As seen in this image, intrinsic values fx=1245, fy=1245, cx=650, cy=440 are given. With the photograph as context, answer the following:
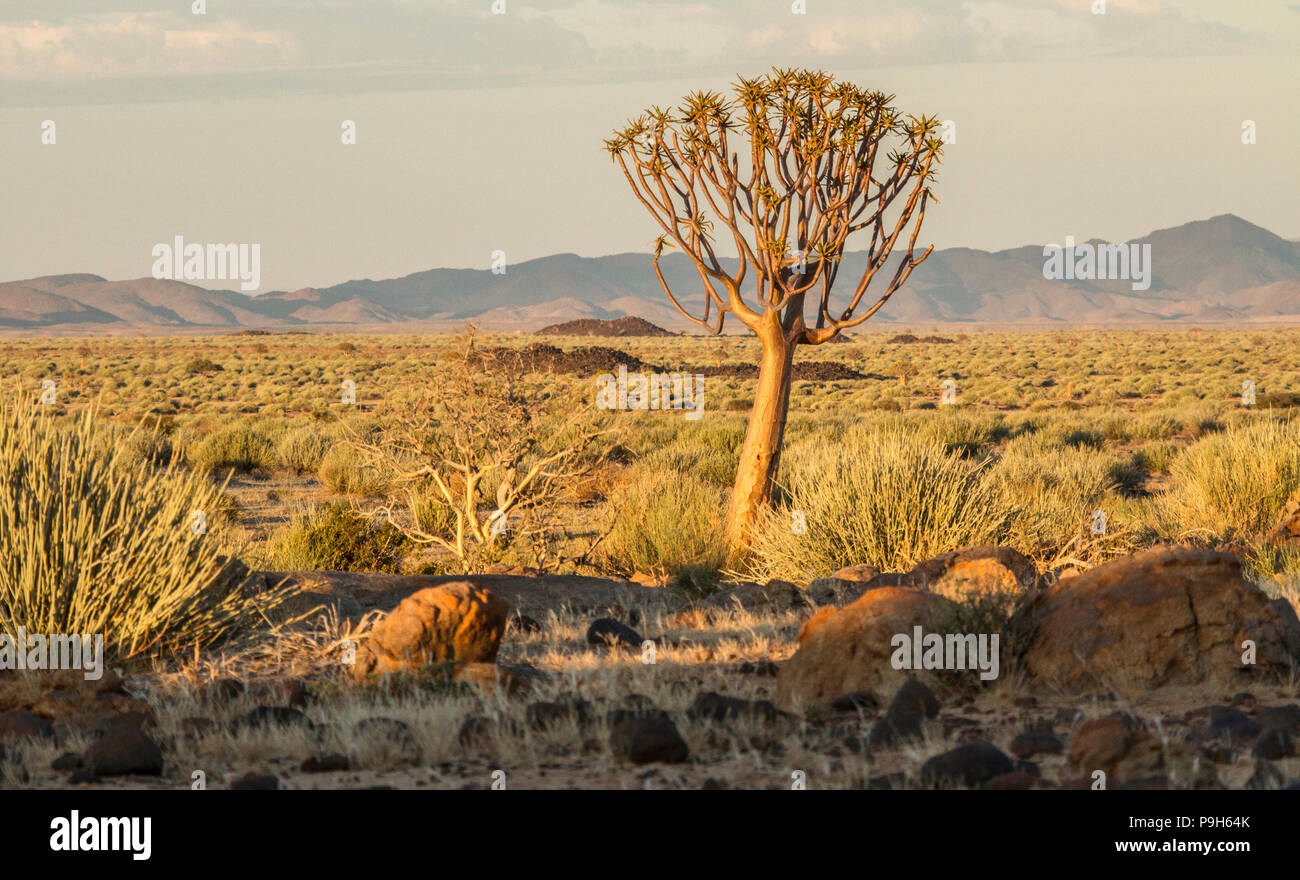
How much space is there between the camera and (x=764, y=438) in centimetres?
1070

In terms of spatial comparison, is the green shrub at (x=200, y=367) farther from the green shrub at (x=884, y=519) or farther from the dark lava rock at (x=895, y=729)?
the dark lava rock at (x=895, y=729)

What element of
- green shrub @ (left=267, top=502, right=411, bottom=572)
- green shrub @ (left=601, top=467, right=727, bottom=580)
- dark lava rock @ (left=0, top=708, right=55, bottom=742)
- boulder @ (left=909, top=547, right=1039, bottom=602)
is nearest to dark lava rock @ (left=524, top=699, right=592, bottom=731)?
dark lava rock @ (left=0, top=708, right=55, bottom=742)

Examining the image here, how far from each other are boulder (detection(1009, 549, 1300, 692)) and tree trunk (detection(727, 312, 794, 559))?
15.6 feet

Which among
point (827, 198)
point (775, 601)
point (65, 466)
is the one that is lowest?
point (775, 601)

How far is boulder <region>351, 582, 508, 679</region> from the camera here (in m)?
6.35

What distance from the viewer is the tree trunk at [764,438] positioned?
1061 cm

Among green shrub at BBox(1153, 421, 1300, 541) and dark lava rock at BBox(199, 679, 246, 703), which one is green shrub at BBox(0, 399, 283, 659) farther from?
green shrub at BBox(1153, 421, 1300, 541)

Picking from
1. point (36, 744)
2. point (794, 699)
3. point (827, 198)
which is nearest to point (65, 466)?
point (36, 744)

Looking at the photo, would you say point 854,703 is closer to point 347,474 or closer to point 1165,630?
point 1165,630

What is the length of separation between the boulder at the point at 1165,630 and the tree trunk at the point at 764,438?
4740 millimetres

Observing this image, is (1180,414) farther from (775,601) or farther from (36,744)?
(36,744)

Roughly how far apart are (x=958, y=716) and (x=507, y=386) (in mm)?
5843

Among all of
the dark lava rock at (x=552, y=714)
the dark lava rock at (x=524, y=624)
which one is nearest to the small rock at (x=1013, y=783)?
the dark lava rock at (x=552, y=714)

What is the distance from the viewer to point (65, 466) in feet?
22.5
